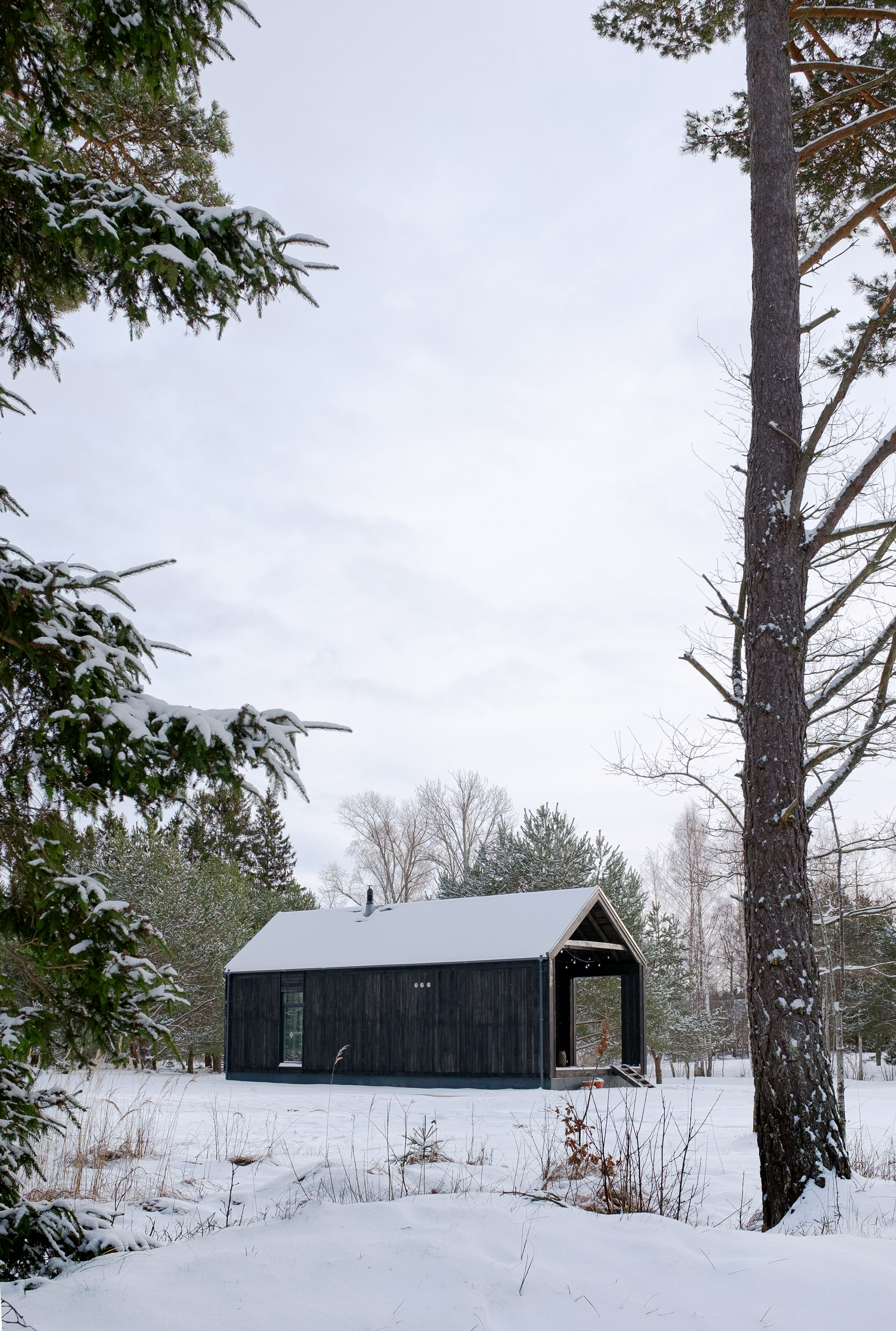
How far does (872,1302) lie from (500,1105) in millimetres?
11169

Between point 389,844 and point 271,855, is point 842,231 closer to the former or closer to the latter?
point 389,844

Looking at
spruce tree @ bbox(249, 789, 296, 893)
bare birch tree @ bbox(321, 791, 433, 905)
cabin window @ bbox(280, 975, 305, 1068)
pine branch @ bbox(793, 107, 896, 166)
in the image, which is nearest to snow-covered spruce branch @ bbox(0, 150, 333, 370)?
pine branch @ bbox(793, 107, 896, 166)

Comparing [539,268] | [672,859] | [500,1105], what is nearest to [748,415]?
[539,268]

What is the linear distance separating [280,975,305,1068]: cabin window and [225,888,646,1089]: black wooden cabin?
0.02m

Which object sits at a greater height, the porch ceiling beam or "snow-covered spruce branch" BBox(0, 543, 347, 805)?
"snow-covered spruce branch" BBox(0, 543, 347, 805)

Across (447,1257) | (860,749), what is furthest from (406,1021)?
(447,1257)

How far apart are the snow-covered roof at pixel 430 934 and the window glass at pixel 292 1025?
65 cm

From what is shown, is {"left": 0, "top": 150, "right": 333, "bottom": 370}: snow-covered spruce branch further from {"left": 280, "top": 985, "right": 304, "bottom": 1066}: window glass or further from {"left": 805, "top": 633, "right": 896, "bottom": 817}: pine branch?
{"left": 280, "top": 985, "right": 304, "bottom": 1066}: window glass

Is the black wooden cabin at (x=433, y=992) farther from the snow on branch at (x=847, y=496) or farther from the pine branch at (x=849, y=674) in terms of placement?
the snow on branch at (x=847, y=496)

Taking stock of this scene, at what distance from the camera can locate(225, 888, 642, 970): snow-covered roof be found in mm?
18844

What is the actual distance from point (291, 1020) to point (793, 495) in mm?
18232

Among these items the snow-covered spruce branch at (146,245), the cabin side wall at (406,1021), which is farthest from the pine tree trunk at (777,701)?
the cabin side wall at (406,1021)

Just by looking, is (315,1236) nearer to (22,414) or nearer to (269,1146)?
(22,414)

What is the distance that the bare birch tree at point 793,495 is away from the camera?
18.5ft
